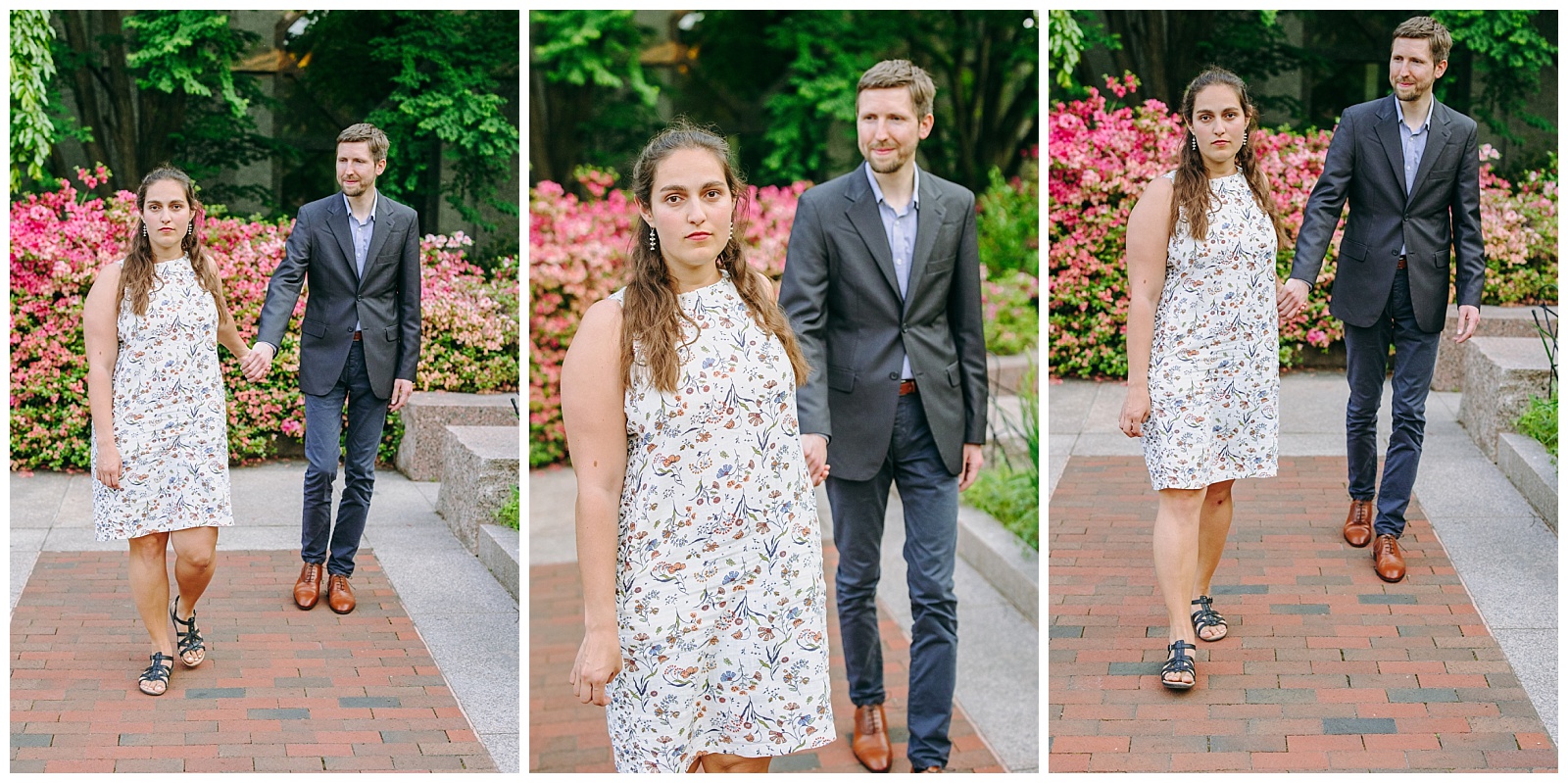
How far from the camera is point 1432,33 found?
11.9ft

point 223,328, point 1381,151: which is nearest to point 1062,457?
point 1381,151

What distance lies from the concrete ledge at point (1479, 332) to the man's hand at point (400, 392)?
290cm

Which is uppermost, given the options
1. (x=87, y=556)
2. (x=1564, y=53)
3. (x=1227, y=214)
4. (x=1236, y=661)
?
(x=1564, y=53)

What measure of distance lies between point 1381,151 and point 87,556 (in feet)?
12.4

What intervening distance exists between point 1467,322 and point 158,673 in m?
3.77

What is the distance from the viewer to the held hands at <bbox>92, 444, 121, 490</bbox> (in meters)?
3.48

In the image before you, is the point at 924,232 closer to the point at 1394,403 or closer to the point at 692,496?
the point at 692,496

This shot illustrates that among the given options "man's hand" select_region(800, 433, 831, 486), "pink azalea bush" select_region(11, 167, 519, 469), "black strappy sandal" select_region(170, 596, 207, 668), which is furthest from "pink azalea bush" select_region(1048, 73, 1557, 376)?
"black strappy sandal" select_region(170, 596, 207, 668)

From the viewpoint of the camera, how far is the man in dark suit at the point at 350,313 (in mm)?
3549

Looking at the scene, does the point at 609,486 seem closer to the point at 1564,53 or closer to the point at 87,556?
the point at 87,556

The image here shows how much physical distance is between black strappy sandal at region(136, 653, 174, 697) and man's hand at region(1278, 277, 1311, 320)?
320cm

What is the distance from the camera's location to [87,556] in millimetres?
3572

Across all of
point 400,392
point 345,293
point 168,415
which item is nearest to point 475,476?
point 400,392

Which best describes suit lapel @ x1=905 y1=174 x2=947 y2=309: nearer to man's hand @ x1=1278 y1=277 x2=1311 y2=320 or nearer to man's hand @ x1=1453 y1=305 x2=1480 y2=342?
man's hand @ x1=1278 y1=277 x2=1311 y2=320
